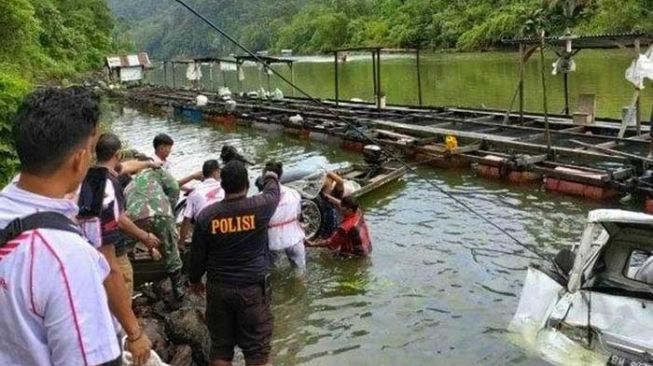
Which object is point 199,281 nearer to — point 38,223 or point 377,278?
point 38,223

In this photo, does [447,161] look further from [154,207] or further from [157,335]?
[157,335]

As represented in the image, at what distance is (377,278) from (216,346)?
4.19 metres

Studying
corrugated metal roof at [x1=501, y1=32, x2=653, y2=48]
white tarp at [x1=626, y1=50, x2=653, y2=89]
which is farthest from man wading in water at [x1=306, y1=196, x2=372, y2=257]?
corrugated metal roof at [x1=501, y1=32, x2=653, y2=48]

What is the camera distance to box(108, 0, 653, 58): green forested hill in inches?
2057

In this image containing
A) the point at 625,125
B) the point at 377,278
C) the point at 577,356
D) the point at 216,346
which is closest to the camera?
the point at 216,346

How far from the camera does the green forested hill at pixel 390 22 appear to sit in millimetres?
52250

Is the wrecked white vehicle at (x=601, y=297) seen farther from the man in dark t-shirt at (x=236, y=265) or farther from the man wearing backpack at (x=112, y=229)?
the man wearing backpack at (x=112, y=229)

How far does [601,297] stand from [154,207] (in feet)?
14.2

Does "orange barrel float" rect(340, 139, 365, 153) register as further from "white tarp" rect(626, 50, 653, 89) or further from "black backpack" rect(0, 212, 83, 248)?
"black backpack" rect(0, 212, 83, 248)

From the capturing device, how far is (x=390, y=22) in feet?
271

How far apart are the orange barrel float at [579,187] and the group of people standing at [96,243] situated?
7.20m

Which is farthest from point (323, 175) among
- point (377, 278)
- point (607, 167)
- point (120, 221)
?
point (607, 167)

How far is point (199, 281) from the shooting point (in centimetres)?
535

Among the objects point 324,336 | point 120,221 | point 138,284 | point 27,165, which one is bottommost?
point 324,336
